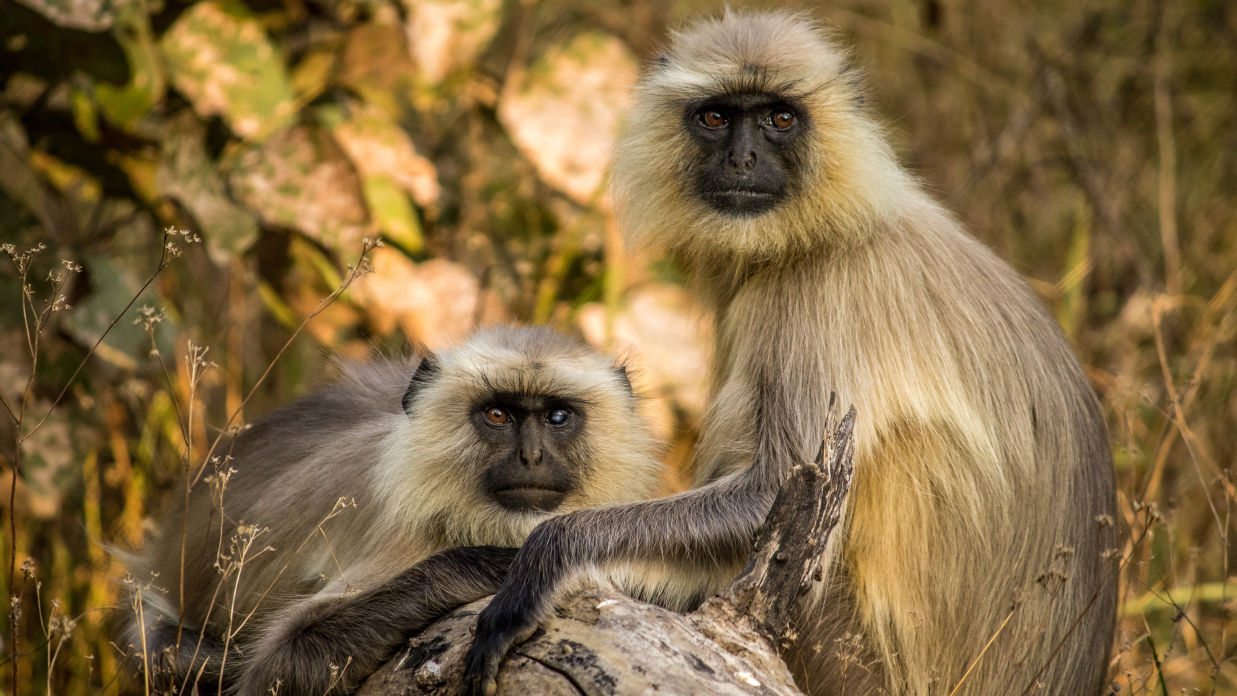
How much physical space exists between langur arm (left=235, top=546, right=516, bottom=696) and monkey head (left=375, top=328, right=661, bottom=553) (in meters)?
0.20

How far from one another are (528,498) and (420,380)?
471 millimetres

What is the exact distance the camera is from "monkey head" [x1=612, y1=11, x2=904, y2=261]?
3111 mm

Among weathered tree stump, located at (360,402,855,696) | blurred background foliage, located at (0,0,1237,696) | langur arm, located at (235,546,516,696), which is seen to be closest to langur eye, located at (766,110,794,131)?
blurred background foliage, located at (0,0,1237,696)

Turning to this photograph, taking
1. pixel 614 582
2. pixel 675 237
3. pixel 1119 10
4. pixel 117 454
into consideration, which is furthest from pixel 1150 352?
pixel 117 454

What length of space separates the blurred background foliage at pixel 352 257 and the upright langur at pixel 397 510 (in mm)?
294

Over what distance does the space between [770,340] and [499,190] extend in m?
2.46

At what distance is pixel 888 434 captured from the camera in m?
2.98

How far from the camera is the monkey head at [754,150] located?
3111 millimetres

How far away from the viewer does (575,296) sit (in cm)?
509

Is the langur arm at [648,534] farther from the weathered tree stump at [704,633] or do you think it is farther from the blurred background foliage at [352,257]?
the blurred background foliage at [352,257]

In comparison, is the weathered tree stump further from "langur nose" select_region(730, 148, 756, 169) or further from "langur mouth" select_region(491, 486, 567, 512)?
"langur nose" select_region(730, 148, 756, 169)

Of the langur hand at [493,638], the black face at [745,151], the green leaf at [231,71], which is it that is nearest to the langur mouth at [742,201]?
the black face at [745,151]

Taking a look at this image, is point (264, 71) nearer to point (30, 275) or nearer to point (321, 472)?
point (30, 275)

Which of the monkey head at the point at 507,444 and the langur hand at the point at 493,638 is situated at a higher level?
the monkey head at the point at 507,444
